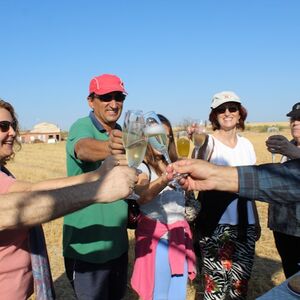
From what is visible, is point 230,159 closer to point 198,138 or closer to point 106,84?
point 198,138

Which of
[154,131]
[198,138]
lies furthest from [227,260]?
[154,131]

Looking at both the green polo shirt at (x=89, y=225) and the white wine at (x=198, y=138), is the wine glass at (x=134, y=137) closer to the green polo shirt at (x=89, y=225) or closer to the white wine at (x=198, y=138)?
the green polo shirt at (x=89, y=225)

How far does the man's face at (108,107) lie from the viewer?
316 cm

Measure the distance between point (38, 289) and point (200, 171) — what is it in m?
1.32

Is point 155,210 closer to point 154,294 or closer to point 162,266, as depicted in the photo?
point 162,266

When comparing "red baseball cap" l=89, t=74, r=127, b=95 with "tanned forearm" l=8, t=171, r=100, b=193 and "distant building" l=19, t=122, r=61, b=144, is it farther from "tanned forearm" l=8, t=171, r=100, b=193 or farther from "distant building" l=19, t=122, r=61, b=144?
"distant building" l=19, t=122, r=61, b=144

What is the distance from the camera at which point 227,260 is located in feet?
12.7

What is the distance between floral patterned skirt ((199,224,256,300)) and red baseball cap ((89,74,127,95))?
5.81 ft

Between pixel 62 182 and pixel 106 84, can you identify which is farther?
pixel 106 84

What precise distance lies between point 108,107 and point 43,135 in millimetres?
70532

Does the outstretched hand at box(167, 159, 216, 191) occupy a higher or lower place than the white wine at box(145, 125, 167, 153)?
lower

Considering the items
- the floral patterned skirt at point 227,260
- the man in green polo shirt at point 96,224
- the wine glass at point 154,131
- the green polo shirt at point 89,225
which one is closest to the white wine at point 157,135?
the wine glass at point 154,131

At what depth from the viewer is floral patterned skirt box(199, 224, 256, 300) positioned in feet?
12.5

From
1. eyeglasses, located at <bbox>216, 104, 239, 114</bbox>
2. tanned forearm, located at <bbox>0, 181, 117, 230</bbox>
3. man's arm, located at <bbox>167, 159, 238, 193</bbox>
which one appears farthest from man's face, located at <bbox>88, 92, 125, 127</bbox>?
tanned forearm, located at <bbox>0, 181, 117, 230</bbox>
